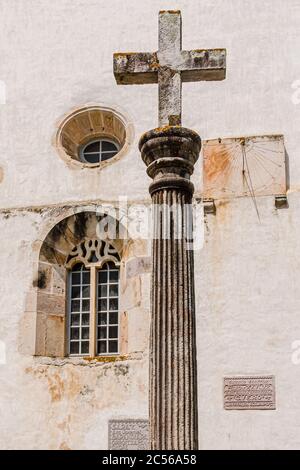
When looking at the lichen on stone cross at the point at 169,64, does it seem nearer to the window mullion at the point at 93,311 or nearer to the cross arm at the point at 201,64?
the cross arm at the point at 201,64

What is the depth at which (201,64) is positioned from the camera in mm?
6352

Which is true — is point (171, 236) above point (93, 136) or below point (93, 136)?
below

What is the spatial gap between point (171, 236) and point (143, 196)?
543 centimetres

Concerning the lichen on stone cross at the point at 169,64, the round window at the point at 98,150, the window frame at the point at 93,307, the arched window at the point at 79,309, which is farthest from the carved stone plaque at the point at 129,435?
the lichen on stone cross at the point at 169,64

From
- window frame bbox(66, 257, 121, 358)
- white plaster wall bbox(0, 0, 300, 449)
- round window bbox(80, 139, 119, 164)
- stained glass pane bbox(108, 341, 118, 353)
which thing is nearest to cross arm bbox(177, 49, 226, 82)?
white plaster wall bbox(0, 0, 300, 449)

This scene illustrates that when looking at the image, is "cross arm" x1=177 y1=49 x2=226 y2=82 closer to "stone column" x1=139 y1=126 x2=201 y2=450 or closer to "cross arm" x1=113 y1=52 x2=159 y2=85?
"cross arm" x1=113 y1=52 x2=159 y2=85

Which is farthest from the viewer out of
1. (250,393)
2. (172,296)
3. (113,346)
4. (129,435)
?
(113,346)

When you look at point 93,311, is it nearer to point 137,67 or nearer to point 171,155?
point 137,67

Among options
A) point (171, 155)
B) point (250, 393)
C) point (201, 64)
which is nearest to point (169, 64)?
point (201, 64)

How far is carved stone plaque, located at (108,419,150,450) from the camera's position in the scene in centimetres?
1023

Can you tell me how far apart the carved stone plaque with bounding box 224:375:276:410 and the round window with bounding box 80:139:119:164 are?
13.0 feet

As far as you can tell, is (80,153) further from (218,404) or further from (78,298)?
(218,404)

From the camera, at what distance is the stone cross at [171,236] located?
554 centimetres

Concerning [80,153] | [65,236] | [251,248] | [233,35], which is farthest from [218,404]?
[233,35]
